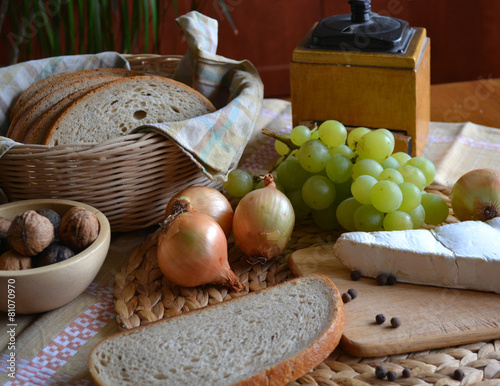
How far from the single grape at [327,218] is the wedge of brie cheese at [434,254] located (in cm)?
16

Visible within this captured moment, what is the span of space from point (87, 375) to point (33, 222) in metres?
0.24

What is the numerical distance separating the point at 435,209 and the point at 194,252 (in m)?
0.47

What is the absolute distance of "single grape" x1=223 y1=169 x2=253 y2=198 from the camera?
118 centimetres

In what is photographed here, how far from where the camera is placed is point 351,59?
128 centimetres

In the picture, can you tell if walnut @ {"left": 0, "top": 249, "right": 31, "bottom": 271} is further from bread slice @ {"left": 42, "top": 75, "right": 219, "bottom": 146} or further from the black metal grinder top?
the black metal grinder top

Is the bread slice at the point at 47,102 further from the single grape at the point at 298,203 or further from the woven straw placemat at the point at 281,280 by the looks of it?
the single grape at the point at 298,203

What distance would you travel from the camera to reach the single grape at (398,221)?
1.02 m

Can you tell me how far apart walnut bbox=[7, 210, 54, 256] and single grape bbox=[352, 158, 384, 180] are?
55 cm

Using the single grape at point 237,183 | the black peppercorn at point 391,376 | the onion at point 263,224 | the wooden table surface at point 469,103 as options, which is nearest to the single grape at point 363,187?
the onion at point 263,224

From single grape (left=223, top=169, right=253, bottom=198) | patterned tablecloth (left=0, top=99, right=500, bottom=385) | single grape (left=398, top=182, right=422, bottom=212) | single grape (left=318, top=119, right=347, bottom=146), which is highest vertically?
single grape (left=318, top=119, right=347, bottom=146)

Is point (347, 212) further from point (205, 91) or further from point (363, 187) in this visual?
point (205, 91)

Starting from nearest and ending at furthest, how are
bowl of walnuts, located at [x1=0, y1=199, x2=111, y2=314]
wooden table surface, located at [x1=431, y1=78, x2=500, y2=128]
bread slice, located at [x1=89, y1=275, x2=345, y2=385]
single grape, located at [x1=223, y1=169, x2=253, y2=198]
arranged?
bread slice, located at [x1=89, y1=275, x2=345, y2=385]
bowl of walnuts, located at [x1=0, y1=199, x2=111, y2=314]
single grape, located at [x1=223, y1=169, x2=253, y2=198]
wooden table surface, located at [x1=431, y1=78, x2=500, y2=128]

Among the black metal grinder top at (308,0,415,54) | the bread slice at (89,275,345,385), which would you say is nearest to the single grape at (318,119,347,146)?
the black metal grinder top at (308,0,415,54)

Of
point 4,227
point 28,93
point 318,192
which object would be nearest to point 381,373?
point 318,192
